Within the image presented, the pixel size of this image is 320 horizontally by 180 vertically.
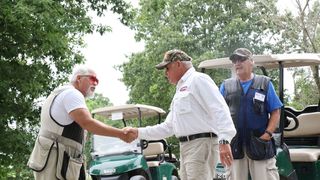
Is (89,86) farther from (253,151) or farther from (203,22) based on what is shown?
Answer: (203,22)

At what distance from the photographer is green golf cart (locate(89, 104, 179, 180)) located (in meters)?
11.0

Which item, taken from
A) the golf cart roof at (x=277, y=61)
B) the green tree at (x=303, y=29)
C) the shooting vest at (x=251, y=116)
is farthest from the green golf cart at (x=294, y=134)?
the green tree at (x=303, y=29)

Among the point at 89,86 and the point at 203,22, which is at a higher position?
the point at 203,22

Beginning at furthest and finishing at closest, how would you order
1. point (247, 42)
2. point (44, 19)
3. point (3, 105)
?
point (247, 42)
point (3, 105)
point (44, 19)

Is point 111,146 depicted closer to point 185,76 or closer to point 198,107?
point 185,76

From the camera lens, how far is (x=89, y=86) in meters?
4.84

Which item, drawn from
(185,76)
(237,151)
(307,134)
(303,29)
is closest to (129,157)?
(307,134)

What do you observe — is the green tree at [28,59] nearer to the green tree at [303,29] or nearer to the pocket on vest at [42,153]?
the pocket on vest at [42,153]

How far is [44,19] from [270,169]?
22.4 feet

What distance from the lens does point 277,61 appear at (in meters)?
6.89

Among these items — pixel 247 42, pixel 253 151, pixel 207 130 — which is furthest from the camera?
pixel 247 42

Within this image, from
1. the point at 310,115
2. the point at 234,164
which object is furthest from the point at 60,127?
the point at 310,115

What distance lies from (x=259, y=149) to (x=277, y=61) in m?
1.72

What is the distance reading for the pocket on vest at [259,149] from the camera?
18.0 feet
